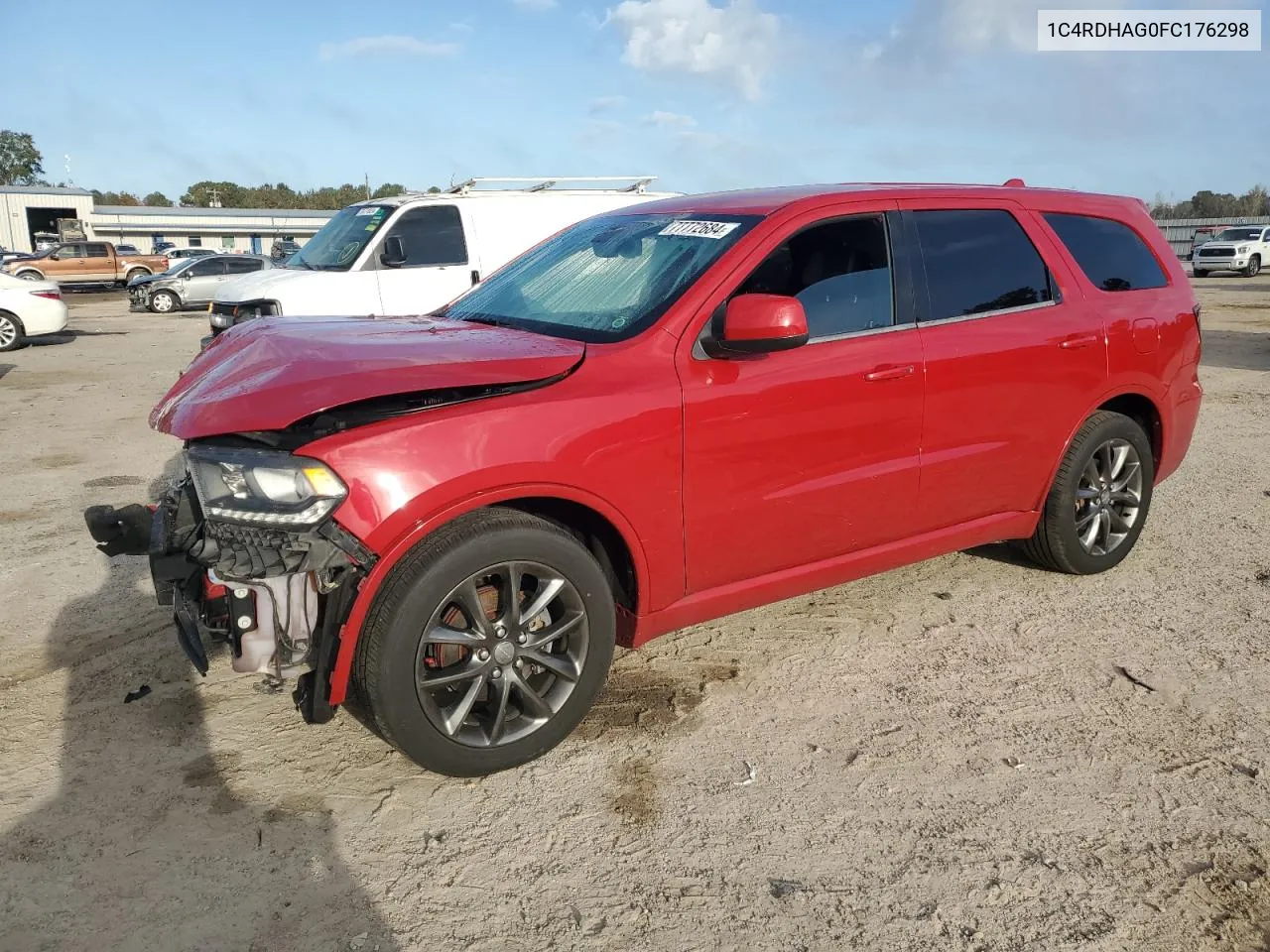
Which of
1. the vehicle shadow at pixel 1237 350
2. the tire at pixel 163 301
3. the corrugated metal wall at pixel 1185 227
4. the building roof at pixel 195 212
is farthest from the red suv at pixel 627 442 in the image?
the building roof at pixel 195 212

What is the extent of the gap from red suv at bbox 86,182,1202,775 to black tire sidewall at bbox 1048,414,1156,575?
3cm

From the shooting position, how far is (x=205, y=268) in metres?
26.6

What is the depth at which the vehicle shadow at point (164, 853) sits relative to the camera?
2.43 metres

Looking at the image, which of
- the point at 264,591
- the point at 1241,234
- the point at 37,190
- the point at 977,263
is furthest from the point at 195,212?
the point at 264,591

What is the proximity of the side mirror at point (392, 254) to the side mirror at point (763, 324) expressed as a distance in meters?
7.53

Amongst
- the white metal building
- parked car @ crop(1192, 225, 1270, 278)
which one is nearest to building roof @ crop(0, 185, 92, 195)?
the white metal building

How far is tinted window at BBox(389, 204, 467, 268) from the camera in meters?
10.3

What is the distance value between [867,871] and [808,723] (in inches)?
32.6

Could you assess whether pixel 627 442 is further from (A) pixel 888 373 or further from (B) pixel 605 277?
(A) pixel 888 373

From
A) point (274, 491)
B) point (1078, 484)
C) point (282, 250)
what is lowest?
point (1078, 484)

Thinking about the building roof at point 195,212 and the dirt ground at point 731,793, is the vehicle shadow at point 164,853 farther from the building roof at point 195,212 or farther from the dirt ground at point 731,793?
the building roof at point 195,212

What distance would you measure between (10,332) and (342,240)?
9524 millimetres

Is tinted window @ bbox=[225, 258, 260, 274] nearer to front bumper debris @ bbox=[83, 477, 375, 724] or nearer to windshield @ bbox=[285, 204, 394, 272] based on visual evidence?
windshield @ bbox=[285, 204, 394, 272]

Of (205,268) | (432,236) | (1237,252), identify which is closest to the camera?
(432,236)
